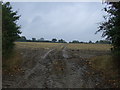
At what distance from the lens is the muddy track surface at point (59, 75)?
49.8 ft

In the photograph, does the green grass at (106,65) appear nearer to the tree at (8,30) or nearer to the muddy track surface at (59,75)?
the muddy track surface at (59,75)

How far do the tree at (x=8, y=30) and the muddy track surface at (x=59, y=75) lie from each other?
2.50m

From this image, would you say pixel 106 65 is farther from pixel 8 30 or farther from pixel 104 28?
pixel 8 30

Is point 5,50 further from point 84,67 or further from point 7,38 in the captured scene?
point 84,67

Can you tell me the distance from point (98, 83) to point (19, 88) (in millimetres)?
4630

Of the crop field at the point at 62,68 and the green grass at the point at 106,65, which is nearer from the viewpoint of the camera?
the crop field at the point at 62,68

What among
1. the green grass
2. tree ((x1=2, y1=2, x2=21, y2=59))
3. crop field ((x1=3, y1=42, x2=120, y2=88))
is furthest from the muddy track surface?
tree ((x1=2, y1=2, x2=21, y2=59))

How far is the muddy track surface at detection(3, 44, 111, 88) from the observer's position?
1517 cm

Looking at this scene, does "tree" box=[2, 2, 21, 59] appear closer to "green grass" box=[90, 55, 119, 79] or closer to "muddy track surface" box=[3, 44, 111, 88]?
"muddy track surface" box=[3, 44, 111, 88]

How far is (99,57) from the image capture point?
21.8 metres

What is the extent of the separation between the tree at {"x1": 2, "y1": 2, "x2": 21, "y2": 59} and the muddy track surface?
250 centimetres

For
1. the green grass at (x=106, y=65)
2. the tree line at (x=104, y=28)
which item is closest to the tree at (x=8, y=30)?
the tree line at (x=104, y=28)

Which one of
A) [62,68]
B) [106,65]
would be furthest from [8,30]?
[106,65]

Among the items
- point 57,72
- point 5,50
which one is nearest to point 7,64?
point 5,50
